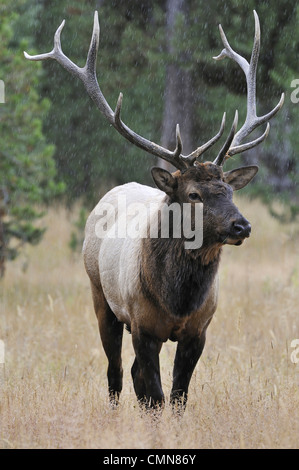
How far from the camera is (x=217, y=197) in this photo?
17.3 feet

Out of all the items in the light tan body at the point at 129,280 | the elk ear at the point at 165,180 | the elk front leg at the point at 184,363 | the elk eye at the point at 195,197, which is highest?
the elk ear at the point at 165,180

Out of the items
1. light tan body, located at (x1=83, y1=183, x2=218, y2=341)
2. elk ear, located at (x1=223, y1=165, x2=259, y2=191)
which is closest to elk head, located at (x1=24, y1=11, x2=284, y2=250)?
elk ear, located at (x1=223, y1=165, x2=259, y2=191)

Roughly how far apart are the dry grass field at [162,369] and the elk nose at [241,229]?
114 cm

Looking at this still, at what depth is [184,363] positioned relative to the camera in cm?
565

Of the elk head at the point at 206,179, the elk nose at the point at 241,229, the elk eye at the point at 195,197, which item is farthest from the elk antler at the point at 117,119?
Answer: the elk nose at the point at 241,229

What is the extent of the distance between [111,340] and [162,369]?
91 centimetres

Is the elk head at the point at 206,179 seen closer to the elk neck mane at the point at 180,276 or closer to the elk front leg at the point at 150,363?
the elk neck mane at the point at 180,276

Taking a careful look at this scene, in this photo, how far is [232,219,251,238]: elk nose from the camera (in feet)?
16.5

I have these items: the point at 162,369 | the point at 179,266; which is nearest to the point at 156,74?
the point at 162,369

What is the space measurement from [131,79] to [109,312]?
6.20m

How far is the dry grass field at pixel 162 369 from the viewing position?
16.1 feet

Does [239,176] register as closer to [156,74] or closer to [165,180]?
[165,180]

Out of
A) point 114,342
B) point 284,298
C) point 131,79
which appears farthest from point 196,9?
point 114,342

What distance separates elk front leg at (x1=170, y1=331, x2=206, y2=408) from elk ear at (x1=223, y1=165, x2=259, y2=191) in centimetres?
108
